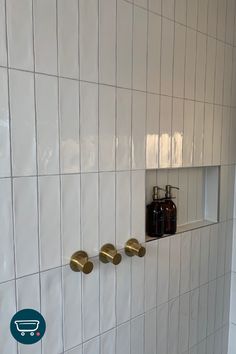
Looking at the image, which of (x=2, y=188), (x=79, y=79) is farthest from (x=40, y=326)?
(x=79, y=79)

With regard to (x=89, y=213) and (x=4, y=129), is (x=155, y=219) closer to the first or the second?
(x=89, y=213)

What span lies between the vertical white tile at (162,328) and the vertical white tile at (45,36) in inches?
38.1

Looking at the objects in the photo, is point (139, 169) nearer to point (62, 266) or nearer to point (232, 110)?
point (62, 266)

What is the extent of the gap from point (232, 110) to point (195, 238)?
62 cm

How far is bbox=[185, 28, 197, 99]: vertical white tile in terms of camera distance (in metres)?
1.19

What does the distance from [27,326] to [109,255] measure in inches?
11.8

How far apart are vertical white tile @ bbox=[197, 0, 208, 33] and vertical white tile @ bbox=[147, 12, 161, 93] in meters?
0.24

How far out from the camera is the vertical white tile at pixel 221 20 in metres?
1.30

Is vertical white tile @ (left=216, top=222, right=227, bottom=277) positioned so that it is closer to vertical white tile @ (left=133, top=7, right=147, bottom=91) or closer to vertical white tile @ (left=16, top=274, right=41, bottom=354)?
vertical white tile @ (left=133, top=7, right=147, bottom=91)

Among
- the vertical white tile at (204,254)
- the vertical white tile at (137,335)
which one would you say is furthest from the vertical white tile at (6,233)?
the vertical white tile at (204,254)

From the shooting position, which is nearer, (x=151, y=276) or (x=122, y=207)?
(x=122, y=207)

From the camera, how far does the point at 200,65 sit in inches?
49.0

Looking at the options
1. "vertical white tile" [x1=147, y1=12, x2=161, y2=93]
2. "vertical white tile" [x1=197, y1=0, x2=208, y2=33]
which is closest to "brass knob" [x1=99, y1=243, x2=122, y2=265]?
"vertical white tile" [x1=147, y1=12, x2=161, y2=93]

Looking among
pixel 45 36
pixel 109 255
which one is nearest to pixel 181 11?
pixel 45 36
